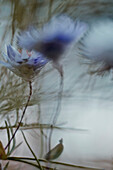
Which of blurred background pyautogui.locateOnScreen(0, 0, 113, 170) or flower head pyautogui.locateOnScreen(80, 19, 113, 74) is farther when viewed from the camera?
blurred background pyautogui.locateOnScreen(0, 0, 113, 170)

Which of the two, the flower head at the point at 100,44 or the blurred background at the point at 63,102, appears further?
the blurred background at the point at 63,102

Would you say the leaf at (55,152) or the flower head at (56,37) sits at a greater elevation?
the flower head at (56,37)

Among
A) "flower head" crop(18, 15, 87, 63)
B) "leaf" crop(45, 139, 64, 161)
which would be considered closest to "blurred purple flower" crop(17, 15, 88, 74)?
"flower head" crop(18, 15, 87, 63)

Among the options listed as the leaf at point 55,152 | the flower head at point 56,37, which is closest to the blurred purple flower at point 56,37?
the flower head at point 56,37

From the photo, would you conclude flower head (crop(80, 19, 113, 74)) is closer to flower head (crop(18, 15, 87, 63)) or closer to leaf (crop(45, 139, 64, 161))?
flower head (crop(18, 15, 87, 63))

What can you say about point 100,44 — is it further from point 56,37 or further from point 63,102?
point 63,102

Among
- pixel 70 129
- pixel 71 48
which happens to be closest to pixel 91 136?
pixel 70 129

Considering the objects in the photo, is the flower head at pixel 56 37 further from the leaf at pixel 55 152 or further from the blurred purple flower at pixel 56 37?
the leaf at pixel 55 152
